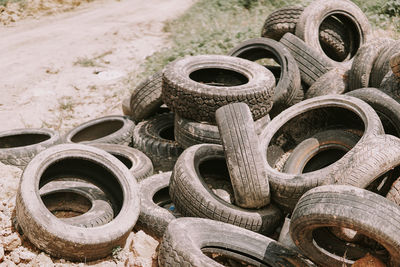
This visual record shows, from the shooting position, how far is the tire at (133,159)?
6004 mm

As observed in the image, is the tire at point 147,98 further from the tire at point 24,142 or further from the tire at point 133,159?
the tire at point 24,142

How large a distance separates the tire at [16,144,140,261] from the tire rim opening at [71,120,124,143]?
2339 mm

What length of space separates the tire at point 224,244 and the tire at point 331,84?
3180 millimetres

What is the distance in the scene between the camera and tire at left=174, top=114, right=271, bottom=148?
584 cm

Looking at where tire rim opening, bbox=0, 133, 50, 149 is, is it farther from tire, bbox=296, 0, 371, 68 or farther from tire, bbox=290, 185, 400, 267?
tire, bbox=296, 0, 371, 68

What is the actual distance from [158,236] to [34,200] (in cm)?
145

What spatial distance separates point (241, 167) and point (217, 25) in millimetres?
8810

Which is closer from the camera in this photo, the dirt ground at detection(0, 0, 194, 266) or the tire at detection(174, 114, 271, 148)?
the dirt ground at detection(0, 0, 194, 266)

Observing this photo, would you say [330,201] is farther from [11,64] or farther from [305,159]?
[11,64]

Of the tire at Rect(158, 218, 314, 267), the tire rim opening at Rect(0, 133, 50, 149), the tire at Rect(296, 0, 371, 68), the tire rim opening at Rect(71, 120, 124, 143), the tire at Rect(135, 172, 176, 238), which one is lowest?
the tire rim opening at Rect(71, 120, 124, 143)

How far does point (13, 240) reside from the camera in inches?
172

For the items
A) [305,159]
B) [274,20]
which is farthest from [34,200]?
[274,20]

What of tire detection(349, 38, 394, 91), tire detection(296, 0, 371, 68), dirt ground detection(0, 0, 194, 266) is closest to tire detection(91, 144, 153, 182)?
dirt ground detection(0, 0, 194, 266)

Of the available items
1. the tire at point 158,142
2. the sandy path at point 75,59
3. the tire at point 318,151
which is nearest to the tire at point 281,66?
the tire at point 318,151
